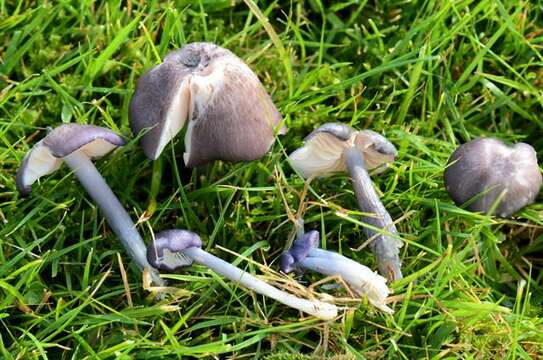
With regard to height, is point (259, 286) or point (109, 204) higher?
point (109, 204)

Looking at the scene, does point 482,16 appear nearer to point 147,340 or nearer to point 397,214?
point 397,214

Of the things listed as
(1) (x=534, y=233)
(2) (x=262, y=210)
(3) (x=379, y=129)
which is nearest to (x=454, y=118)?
(3) (x=379, y=129)

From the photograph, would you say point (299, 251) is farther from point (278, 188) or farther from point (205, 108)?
point (205, 108)

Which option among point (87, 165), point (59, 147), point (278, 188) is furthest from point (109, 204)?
point (278, 188)

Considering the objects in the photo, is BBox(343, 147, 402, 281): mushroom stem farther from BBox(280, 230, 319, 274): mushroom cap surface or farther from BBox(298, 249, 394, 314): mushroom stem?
BBox(280, 230, 319, 274): mushroom cap surface

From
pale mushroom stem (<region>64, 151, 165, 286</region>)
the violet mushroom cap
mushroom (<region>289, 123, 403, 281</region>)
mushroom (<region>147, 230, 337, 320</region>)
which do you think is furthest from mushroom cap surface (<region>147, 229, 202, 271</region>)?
mushroom (<region>289, 123, 403, 281</region>)
